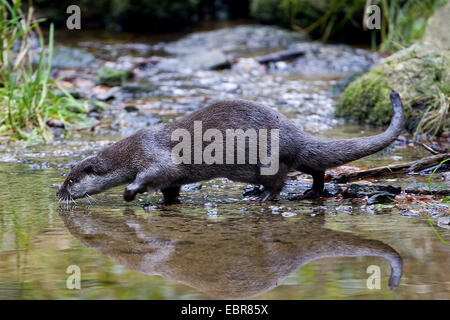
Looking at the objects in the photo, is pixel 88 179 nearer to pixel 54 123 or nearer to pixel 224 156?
pixel 224 156

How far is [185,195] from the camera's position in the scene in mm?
4234

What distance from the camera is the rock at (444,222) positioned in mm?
3067

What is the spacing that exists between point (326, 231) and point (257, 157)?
1.00 m

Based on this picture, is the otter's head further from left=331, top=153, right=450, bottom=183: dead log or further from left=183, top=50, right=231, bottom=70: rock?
left=183, top=50, right=231, bottom=70: rock

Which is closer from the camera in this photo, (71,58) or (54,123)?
(54,123)

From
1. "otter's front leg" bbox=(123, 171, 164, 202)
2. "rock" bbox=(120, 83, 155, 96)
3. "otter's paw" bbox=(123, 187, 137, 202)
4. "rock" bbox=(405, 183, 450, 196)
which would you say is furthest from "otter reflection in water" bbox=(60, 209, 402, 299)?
"rock" bbox=(120, 83, 155, 96)

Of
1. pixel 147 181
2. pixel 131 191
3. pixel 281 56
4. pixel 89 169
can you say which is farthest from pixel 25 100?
pixel 281 56

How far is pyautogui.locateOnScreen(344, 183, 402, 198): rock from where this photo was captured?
12.2 feet

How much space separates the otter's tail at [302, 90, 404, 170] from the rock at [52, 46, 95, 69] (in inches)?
293

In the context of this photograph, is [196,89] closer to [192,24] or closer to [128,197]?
[128,197]

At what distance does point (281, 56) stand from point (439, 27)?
2933mm

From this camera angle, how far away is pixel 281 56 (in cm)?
1085
